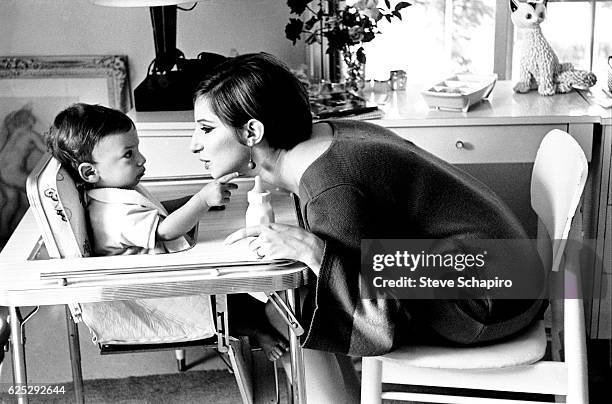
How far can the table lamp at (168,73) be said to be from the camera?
2.50m

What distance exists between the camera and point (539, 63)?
101 inches

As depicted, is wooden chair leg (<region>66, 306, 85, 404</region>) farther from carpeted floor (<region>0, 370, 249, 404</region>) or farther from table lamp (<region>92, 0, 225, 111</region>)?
table lamp (<region>92, 0, 225, 111</region>)

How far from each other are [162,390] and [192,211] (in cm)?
87

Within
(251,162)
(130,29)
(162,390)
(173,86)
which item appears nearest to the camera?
(251,162)

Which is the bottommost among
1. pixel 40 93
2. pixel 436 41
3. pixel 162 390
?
pixel 162 390

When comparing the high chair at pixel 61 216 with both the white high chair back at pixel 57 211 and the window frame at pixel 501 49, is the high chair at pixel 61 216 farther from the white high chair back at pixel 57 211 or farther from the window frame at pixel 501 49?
the window frame at pixel 501 49

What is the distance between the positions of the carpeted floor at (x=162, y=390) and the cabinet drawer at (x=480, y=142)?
0.80m

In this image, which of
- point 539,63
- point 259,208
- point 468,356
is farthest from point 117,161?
point 539,63

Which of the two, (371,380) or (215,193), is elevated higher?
(215,193)

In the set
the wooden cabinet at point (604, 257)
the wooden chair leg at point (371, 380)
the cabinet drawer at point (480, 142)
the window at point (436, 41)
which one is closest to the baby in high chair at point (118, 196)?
the wooden chair leg at point (371, 380)

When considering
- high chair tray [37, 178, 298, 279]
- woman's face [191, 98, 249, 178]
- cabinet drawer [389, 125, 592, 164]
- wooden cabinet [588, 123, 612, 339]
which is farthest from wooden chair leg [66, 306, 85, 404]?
wooden cabinet [588, 123, 612, 339]

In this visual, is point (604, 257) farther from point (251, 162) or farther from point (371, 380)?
point (251, 162)

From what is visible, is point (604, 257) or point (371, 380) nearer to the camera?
point (371, 380)

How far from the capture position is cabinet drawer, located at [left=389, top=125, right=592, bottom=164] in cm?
238
